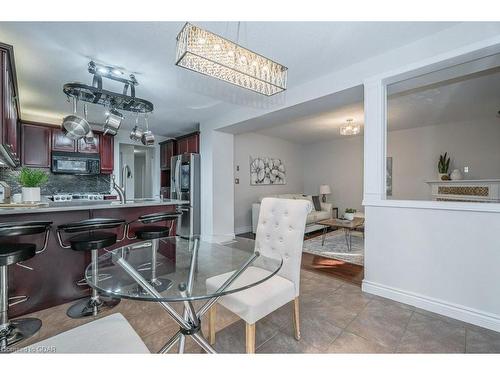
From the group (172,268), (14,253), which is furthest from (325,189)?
(14,253)

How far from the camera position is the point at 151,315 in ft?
6.55

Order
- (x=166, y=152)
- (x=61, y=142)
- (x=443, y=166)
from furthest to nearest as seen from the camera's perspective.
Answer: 1. (x=166, y=152)
2. (x=443, y=166)
3. (x=61, y=142)

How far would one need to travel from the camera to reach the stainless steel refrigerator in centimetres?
446

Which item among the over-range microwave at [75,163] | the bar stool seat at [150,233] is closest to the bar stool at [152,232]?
the bar stool seat at [150,233]

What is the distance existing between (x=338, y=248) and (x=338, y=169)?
10.3 ft

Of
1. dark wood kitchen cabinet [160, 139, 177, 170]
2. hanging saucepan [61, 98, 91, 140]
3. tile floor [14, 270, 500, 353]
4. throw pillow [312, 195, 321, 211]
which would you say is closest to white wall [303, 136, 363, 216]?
throw pillow [312, 195, 321, 211]

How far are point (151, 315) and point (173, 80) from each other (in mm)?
2500

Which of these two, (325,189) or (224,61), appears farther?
(325,189)

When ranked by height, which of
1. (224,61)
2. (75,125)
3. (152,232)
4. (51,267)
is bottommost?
(51,267)

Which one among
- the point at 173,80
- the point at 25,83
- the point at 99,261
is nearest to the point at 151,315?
the point at 99,261

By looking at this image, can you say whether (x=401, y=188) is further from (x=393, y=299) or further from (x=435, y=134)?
(x=393, y=299)

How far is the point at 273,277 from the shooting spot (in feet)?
5.40

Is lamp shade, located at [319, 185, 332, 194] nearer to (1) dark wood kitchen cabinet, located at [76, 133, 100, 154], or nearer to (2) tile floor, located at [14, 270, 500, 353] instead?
(2) tile floor, located at [14, 270, 500, 353]

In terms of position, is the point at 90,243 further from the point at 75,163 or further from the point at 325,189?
the point at 325,189
